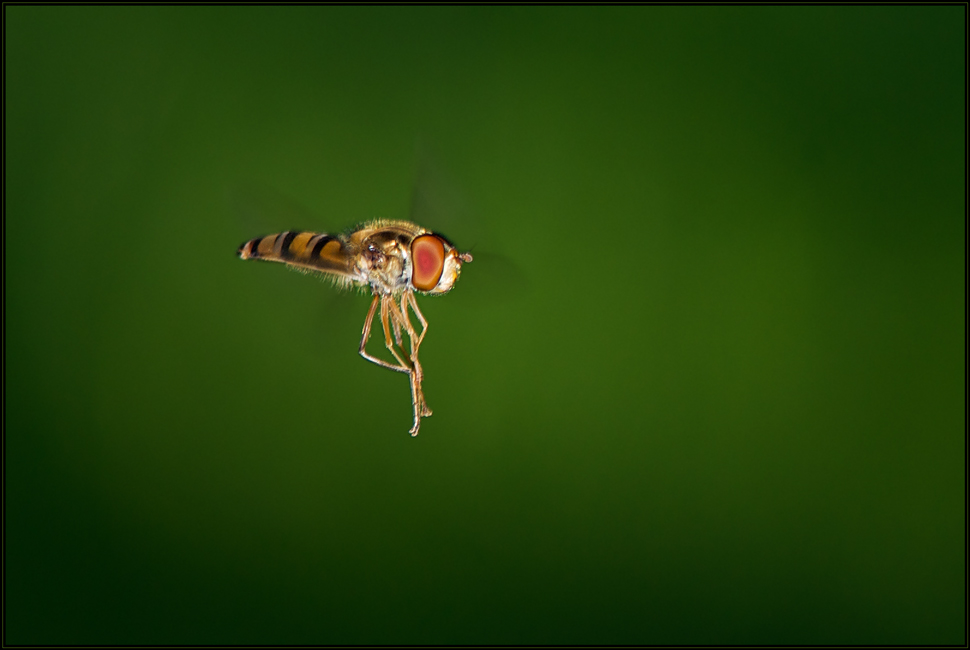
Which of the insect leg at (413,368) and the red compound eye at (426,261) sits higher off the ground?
the red compound eye at (426,261)

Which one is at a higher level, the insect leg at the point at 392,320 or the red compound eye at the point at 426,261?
the red compound eye at the point at 426,261

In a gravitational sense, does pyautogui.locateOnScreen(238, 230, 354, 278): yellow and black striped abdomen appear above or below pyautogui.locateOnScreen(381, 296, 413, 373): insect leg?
above

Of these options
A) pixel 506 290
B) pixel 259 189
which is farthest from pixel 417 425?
pixel 259 189

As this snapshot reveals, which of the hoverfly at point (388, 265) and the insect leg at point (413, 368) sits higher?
the hoverfly at point (388, 265)

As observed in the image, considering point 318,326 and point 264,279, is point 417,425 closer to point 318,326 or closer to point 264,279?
point 318,326

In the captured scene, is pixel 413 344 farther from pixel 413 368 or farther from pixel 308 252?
pixel 308 252

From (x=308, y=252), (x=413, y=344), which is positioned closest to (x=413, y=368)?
(x=413, y=344)
